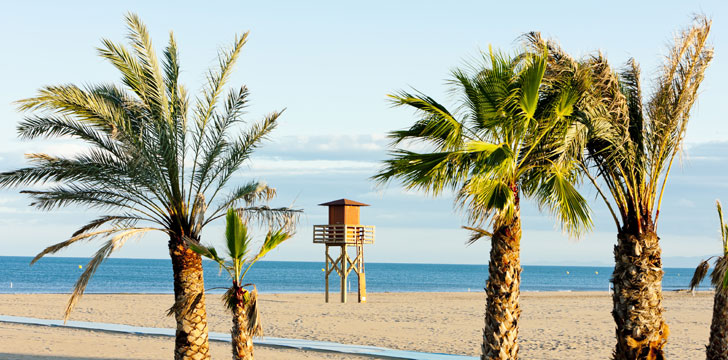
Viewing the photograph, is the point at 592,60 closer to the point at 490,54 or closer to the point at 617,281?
the point at 490,54

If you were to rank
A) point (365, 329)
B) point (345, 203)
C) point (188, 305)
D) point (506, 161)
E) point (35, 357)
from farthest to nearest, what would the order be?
point (345, 203) < point (365, 329) < point (35, 357) < point (188, 305) < point (506, 161)

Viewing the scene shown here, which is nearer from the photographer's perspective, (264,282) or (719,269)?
(719,269)

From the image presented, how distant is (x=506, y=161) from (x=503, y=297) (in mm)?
1930

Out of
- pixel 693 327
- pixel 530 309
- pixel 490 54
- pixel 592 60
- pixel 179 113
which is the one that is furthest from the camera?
pixel 530 309

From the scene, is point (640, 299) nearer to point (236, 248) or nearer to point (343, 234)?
point (236, 248)

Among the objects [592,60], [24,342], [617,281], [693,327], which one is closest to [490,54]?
[592,60]

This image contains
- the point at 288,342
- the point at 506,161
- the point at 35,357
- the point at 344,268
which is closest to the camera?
the point at 506,161

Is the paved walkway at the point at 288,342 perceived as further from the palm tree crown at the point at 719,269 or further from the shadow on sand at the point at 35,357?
the palm tree crown at the point at 719,269

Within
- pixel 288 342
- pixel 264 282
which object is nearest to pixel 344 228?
pixel 288 342

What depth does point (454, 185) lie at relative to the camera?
391 inches

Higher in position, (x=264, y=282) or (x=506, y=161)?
(x=506, y=161)

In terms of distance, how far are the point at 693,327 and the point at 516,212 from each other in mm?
17380

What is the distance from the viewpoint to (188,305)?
39.2 ft

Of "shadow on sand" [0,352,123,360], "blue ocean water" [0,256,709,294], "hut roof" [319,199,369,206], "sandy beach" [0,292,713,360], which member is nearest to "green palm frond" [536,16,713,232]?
"sandy beach" [0,292,713,360]
